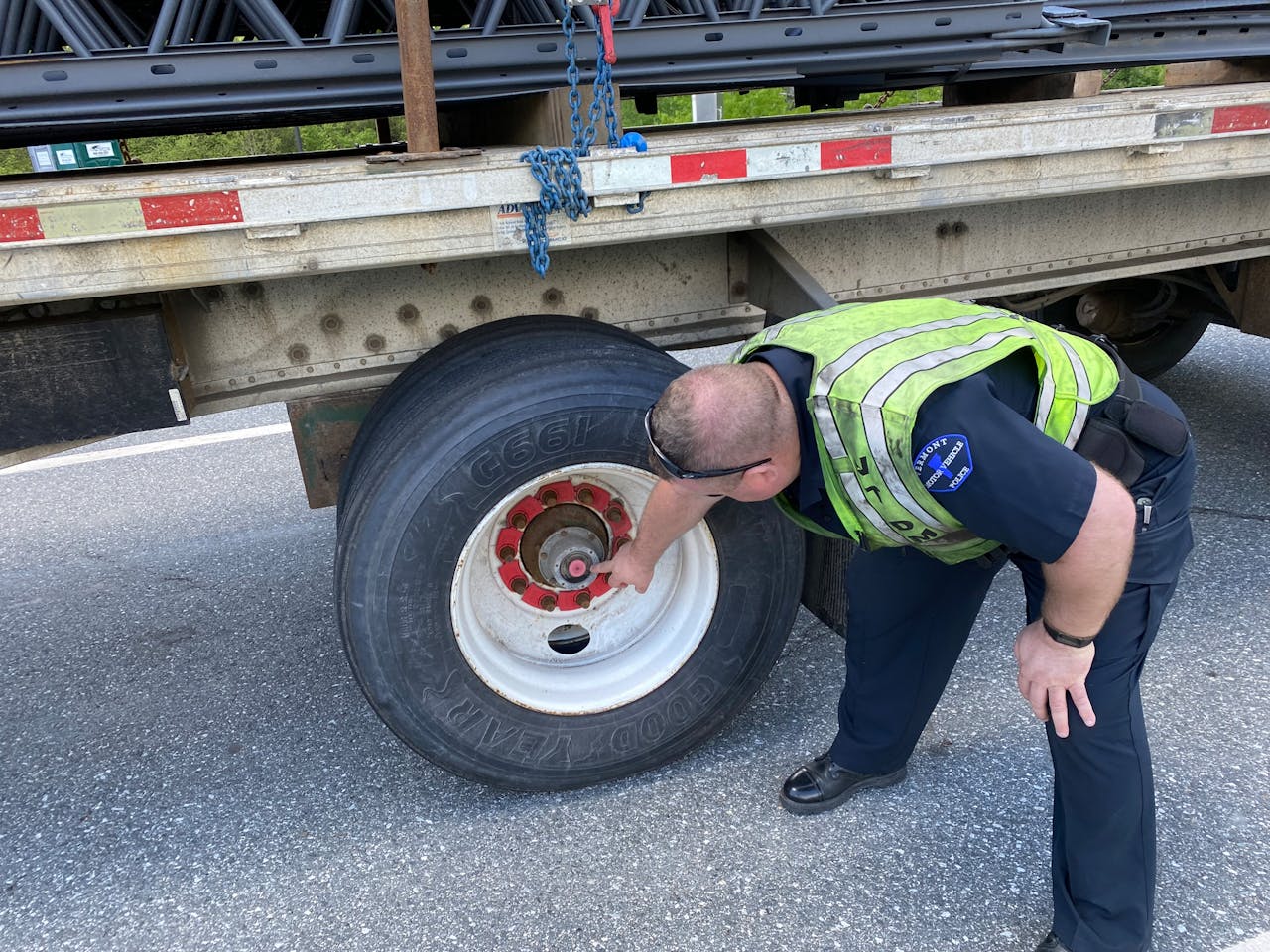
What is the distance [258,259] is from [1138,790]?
80.8 inches

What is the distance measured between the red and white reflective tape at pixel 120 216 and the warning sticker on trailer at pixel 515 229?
0.52 meters

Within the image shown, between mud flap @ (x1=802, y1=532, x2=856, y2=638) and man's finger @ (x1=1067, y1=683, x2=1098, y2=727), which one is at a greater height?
man's finger @ (x1=1067, y1=683, x2=1098, y2=727)

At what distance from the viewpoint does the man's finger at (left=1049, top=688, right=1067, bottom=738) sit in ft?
5.82

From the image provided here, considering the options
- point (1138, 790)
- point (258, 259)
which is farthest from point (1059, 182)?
point (258, 259)

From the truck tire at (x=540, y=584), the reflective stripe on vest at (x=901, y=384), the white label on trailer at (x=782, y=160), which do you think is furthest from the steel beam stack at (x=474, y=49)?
the reflective stripe on vest at (x=901, y=384)

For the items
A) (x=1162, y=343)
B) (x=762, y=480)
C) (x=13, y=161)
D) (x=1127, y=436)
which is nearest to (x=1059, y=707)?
(x=1127, y=436)

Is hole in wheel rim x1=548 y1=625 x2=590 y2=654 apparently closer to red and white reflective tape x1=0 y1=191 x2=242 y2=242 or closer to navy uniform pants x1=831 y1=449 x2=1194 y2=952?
navy uniform pants x1=831 y1=449 x2=1194 y2=952

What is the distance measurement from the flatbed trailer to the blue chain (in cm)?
3

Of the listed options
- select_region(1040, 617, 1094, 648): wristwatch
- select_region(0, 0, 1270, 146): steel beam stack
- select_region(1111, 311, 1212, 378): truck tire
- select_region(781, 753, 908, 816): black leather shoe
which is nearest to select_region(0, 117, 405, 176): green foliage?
select_region(1111, 311, 1212, 378): truck tire

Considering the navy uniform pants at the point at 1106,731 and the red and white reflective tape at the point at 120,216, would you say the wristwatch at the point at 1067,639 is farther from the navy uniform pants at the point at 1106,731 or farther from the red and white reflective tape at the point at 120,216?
the red and white reflective tape at the point at 120,216

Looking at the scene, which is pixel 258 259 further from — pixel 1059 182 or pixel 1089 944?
pixel 1089 944

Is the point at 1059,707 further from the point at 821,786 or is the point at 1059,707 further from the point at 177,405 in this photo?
the point at 177,405

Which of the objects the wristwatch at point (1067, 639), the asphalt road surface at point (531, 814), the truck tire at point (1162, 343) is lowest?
the asphalt road surface at point (531, 814)

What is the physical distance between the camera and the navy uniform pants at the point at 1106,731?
183 centimetres
